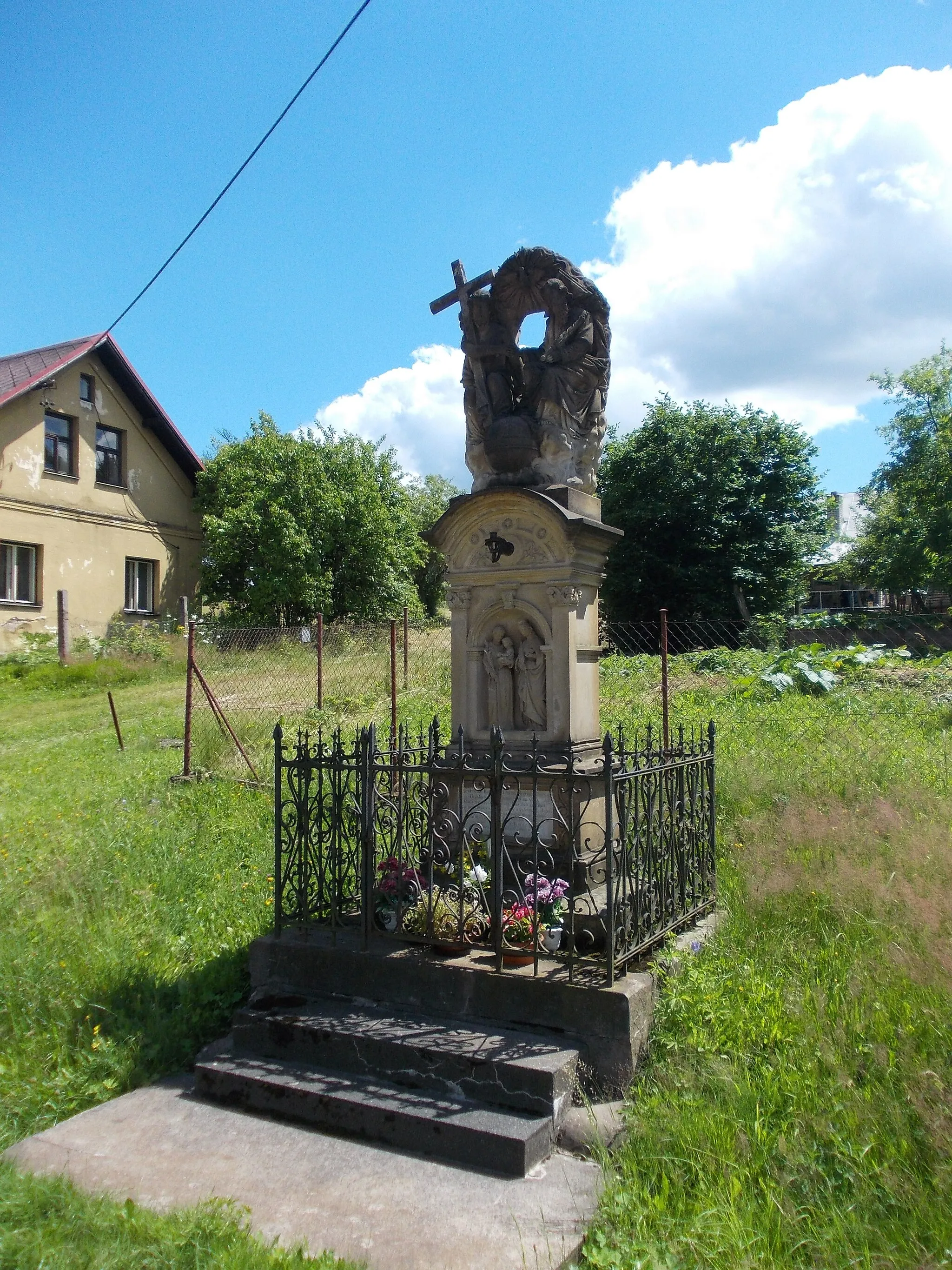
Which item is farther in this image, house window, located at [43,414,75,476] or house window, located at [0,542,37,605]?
house window, located at [43,414,75,476]

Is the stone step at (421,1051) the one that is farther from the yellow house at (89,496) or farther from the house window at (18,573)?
the house window at (18,573)

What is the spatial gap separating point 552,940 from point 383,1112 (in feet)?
3.52

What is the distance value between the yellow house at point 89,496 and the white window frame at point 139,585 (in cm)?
Result: 3

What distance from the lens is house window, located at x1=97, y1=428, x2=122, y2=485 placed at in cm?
2036

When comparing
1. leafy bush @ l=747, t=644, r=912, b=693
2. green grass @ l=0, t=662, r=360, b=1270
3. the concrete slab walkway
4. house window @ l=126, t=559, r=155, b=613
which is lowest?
the concrete slab walkway

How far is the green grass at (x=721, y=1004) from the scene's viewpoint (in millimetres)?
2941

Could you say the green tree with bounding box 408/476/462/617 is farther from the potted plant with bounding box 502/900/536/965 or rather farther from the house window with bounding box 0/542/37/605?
the potted plant with bounding box 502/900/536/965

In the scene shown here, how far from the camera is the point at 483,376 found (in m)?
5.75

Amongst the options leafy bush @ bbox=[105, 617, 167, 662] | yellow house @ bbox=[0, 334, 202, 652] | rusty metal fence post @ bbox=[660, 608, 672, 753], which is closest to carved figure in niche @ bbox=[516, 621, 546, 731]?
rusty metal fence post @ bbox=[660, 608, 672, 753]

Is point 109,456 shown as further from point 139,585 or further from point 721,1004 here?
point 721,1004

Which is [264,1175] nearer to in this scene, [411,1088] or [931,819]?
[411,1088]

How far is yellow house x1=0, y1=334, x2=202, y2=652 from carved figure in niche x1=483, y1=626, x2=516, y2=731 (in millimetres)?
15531

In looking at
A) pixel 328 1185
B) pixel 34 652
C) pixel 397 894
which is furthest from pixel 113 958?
pixel 34 652

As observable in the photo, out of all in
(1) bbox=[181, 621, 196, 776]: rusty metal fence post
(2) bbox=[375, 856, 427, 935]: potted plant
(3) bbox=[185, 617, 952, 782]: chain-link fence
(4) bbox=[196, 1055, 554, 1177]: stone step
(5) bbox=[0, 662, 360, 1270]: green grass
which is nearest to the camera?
(5) bbox=[0, 662, 360, 1270]: green grass
